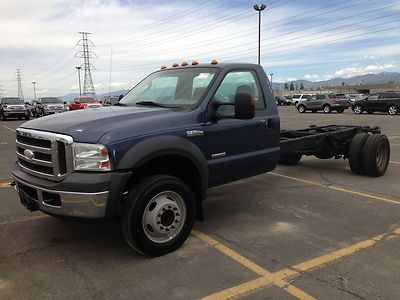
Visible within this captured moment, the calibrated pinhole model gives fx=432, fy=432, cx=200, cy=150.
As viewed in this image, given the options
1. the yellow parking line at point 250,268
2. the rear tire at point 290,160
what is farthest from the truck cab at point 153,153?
the rear tire at point 290,160

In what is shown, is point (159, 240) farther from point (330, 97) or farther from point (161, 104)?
point (330, 97)

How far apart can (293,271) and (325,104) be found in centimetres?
3581

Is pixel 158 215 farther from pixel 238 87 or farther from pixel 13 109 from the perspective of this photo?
pixel 13 109

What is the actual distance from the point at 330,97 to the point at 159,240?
36.1 meters

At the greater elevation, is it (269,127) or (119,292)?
(269,127)

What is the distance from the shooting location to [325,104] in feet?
124

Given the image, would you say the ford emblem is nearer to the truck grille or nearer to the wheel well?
the truck grille

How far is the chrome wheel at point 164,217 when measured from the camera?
14.0 feet

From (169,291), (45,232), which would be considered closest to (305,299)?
(169,291)

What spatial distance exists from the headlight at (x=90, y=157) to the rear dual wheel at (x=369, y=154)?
566 cm

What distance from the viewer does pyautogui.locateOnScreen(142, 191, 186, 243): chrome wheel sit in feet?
14.0

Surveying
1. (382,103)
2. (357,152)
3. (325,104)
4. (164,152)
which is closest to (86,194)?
(164,152)

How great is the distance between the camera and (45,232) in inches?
203

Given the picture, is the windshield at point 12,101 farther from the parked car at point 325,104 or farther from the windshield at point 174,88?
the windshield at point 174,88
